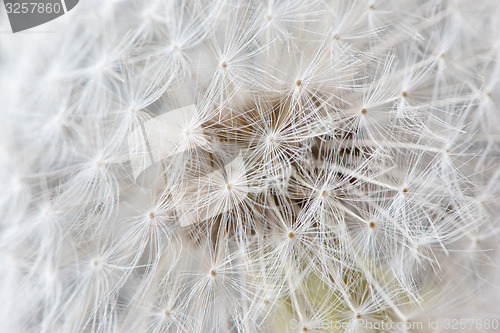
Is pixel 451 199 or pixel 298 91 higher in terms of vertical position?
pixel 298 91

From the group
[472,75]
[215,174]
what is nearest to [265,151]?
[215,174]

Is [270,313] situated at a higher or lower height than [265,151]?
lower

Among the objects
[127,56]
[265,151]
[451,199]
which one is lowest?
[451,199]

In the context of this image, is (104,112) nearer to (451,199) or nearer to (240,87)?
(240,87)

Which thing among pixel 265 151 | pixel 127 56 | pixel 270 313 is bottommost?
pixel 270 313

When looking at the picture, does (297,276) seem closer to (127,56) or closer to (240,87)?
(240,87)

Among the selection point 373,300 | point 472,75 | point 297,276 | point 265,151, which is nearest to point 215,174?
point 265,151
